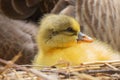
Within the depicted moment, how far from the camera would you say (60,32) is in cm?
231

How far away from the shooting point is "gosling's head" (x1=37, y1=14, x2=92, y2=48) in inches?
89.5

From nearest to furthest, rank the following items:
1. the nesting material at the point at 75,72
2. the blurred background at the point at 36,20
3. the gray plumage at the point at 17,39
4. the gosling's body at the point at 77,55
→ 1. the nesting material at the point at 75,72
2. the gosling's body at the point at 77,55
3. the blurred background at the point at 36,20
4. the gray plumage at the point at 17,39

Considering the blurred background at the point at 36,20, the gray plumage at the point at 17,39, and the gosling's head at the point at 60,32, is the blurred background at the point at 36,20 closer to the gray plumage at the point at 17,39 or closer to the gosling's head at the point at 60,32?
the gray plumage at the point at 17,39

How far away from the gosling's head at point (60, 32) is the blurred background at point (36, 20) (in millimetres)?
838

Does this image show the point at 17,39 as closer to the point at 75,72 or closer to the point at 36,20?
the point at 36,20

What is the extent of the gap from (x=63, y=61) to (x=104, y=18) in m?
1.16

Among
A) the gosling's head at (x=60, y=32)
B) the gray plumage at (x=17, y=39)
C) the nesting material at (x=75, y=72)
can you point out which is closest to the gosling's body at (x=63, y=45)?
the gosling's head at (x=60, y=32)

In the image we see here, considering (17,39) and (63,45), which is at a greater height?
(17,39)

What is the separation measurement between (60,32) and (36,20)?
4.29 feet

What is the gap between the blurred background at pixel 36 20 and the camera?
3156 millimetres

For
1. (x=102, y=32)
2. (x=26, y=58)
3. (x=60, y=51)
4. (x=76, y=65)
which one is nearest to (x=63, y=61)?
(x=76, y=65)

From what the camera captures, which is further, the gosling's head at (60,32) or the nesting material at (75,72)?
the gosling's head at (60,32)

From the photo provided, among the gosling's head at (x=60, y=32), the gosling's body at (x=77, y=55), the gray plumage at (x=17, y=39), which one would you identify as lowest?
the gosling's body at (x=77, y=55)

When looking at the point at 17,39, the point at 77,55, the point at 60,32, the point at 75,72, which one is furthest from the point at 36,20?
the point at 75,72
